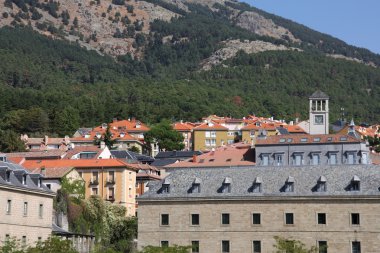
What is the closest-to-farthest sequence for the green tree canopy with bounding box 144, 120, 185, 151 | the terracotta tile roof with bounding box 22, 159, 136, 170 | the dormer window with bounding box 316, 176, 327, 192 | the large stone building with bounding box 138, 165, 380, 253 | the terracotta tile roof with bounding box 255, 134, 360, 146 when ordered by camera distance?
the large stone building with bounding box 138, 165, 380, 253
the dormer window with bounding box 316, 176, 327, 192
the terracotta tile roof with bounding box 22, 159, 136, 170
the terracotta tile roof with bounding box 255, 134, 360, 146
the green tree canopy with bounding box 144, 120, 185, 151

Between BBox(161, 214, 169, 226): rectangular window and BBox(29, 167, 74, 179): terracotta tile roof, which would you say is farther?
BBox(29, 167, 74, 179): terracotta tile roof

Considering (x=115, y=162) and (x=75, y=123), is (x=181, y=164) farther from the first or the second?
(x=75, y=123)

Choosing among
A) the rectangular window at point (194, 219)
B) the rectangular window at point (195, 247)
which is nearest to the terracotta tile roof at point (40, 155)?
the rectangular window at point (194, 219)

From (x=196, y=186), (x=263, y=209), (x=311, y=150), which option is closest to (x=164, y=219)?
(x=196, y=186)

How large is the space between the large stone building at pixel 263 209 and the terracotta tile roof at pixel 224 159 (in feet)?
116

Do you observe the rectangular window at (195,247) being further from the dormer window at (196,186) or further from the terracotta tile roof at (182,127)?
the terracotta tile roof at (182,127)

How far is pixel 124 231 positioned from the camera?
3939 inches

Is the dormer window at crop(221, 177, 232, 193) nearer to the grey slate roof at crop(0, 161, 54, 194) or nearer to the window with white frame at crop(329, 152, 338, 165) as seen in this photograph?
the grey slate roof at crop(0, 161, 54, 194)

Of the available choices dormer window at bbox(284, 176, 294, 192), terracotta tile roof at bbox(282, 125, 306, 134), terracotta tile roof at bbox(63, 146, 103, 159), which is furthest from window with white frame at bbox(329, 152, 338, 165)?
terracotta tile roof at bbox(282, 125, 306, 134)

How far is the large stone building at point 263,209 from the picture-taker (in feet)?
260

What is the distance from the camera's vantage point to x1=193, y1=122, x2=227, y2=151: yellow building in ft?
607

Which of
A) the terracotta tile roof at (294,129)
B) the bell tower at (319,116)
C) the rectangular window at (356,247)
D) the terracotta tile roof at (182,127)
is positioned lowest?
the rectangular window at (356,247)

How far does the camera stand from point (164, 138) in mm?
177500

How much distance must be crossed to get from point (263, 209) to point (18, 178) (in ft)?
65.7
